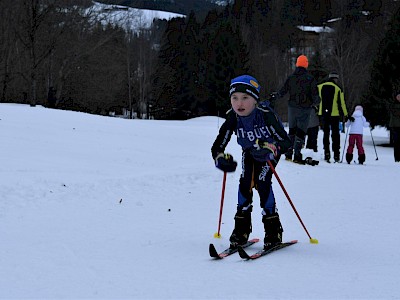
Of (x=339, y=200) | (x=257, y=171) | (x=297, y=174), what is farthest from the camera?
(x=297, y=174)

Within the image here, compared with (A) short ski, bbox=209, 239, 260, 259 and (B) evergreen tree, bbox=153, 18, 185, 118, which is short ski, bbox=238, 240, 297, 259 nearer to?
(A) short ski, bbox=209, 239, 260, 259

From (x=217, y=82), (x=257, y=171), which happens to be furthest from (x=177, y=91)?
(x=257, y=171)

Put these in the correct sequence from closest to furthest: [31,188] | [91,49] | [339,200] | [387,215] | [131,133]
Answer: [387,215] → [31,188] → [339,200] → [131,133] → [91,49]

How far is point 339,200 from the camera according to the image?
22.6 feet

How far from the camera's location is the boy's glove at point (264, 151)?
4.29 m

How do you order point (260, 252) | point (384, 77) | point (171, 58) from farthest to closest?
point (171, 58) → point (384, 77) → point (260, 252)

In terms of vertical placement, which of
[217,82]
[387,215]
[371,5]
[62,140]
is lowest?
[387,215]

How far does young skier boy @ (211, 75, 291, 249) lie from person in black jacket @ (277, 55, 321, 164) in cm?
561

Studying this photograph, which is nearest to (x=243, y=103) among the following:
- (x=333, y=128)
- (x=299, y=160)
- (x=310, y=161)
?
(x=299, y=160)

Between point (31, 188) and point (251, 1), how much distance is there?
3386 inches

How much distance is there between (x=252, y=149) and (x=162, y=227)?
56.6 inches

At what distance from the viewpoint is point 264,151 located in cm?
437

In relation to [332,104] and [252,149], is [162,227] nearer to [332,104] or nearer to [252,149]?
[252,149]

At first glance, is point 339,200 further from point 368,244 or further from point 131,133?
point 131,133
